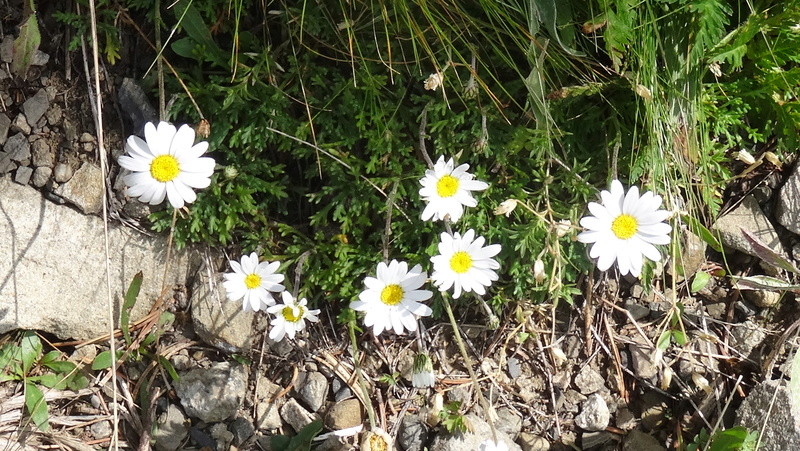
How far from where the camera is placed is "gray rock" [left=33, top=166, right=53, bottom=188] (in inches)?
110

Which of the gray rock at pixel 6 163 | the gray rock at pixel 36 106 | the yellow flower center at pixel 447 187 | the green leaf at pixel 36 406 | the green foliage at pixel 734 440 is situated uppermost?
the gray rock at pixel 36 106

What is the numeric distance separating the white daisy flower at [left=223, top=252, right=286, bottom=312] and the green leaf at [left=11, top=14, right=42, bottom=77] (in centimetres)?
105

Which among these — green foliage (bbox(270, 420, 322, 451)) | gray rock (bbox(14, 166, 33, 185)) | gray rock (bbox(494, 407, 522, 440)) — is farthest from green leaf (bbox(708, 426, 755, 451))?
gray rock (bbox(14, 166, 33, 185))

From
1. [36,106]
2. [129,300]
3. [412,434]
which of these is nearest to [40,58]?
[36,106]

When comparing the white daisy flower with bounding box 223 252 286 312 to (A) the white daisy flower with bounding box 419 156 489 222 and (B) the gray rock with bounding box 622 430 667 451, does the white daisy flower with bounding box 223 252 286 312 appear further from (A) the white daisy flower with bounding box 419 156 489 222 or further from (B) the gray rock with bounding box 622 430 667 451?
(B) the gray rock with bounding box 622 430 667 451

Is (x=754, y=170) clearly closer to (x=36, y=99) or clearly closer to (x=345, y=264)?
(x=345, y=264)

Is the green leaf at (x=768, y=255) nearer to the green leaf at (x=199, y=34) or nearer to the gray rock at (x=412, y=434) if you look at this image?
the gray rock at (x=412, y=434)

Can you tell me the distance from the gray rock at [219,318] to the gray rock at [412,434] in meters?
0.72

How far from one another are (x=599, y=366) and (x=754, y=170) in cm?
105

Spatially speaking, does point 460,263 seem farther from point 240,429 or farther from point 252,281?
point 240,429

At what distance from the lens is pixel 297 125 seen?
2.76m

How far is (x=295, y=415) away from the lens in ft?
9.54

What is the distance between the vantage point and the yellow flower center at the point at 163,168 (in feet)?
7.75

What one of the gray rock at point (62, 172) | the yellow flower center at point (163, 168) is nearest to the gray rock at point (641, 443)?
the yellow flower center at point (163, 168)
